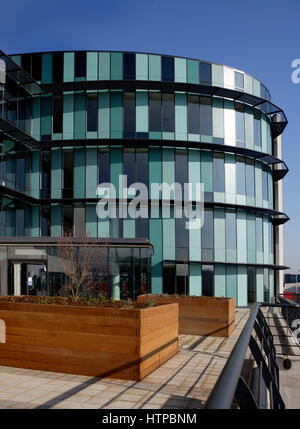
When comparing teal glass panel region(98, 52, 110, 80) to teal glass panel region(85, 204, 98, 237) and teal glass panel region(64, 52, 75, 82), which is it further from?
teal glass panel region(85, 204, 98, 237)

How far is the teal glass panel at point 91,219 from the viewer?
99.7 feet

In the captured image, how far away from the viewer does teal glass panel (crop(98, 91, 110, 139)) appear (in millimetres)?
Result: 30641

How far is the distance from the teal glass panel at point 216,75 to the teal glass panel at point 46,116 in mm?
12491

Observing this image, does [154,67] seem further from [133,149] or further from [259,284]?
[259,284]

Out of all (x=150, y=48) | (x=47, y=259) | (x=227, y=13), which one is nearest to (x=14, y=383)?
(x=227, y=13)

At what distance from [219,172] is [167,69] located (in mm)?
8598

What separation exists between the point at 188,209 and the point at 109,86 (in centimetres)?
1072

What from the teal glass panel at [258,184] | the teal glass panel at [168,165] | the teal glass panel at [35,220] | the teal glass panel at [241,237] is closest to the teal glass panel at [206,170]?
the teal glass panel at [168,165]

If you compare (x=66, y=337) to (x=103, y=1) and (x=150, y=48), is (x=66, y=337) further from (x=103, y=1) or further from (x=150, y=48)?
(x=150, y=48)

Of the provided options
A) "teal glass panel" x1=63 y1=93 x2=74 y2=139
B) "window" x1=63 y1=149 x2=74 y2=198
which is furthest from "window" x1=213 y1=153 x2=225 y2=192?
"teal glass panel" x1=63 y1=93 x2=74 y2=139

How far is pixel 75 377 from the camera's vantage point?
8.44 m

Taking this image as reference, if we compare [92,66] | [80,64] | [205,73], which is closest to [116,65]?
[92,66]

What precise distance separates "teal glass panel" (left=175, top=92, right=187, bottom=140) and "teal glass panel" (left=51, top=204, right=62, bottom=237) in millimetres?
10604

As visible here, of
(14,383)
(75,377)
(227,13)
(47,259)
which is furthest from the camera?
(47,259)
